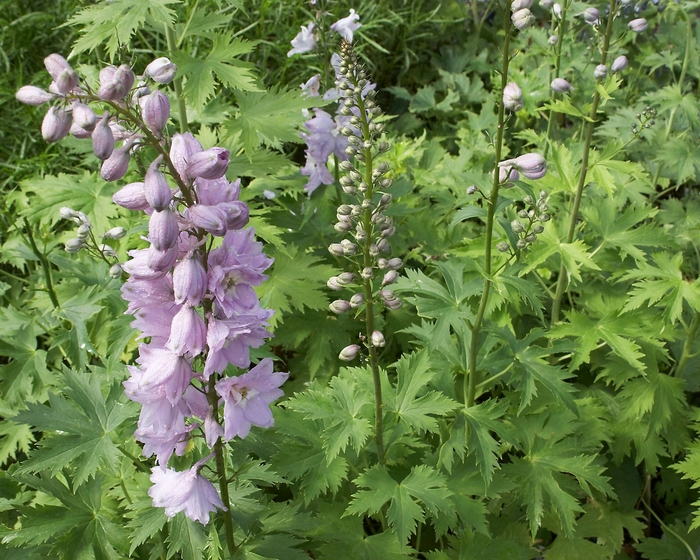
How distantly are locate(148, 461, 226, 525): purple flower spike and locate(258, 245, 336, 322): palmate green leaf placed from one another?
131 cm

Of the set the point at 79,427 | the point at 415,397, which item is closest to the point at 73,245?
the point at 79,427

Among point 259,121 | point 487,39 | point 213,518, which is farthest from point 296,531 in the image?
point 487,39

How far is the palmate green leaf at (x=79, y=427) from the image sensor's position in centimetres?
196

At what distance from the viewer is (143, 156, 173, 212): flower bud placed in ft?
4.29

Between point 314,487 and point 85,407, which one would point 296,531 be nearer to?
point 314,487

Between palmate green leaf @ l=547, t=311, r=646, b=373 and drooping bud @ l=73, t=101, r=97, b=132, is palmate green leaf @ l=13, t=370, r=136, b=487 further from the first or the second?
palmate green leaf @ l=547, t=311, r=646, b=373

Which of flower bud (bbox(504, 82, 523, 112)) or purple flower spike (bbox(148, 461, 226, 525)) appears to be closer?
purple flower spike (bbox(148, 461, 226, 525))

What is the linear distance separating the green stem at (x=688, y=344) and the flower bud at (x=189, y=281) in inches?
98.7

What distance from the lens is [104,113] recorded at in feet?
A: 4.53

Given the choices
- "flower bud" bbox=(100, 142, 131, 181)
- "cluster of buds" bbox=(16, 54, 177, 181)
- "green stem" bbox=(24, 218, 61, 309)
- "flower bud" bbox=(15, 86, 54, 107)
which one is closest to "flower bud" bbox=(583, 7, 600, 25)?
"cluster of buds" bbox=(16, 54, 177, 181)

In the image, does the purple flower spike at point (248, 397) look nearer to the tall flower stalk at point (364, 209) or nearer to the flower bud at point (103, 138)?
the tall flower stalk at point (364, 209)

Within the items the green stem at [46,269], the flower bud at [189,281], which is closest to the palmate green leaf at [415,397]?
the flower bud at [189,281]

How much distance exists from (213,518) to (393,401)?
0.82 metres

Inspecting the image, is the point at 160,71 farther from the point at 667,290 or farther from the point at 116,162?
the point at 667,290
